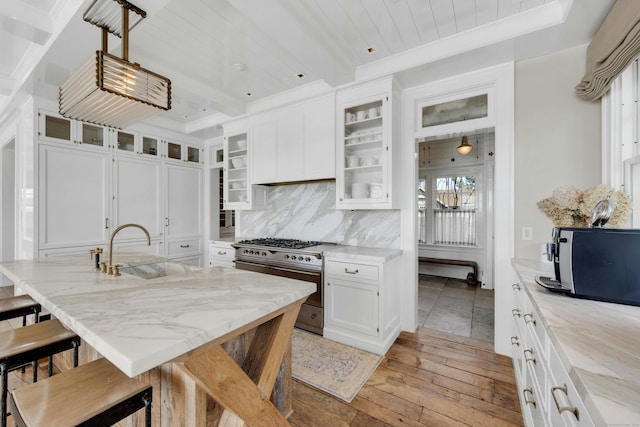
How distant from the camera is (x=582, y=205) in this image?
64.1 inches

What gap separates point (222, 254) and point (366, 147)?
2477mm

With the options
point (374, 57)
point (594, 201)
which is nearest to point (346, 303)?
point (594, 201)

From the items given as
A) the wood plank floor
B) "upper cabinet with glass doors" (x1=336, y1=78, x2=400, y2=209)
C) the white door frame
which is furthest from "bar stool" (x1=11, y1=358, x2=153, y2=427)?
the white door frame

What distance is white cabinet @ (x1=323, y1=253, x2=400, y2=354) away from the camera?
259 cm

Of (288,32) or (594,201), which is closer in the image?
(594,201)

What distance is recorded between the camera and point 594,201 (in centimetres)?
156

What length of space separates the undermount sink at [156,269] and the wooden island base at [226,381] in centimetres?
79

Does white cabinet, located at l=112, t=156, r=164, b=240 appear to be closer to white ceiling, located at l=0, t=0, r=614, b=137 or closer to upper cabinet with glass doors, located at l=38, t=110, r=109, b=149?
upper cabinet with glass doors, located at l=38, t=110, r=109, b=149

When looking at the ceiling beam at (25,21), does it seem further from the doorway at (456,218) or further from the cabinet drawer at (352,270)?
the doorway at (456,218)

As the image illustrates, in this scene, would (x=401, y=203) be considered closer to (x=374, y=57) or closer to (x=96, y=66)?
(x=374, y=57)

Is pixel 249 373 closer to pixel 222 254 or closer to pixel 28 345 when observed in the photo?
pixel 28 345

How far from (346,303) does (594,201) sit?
6.56 feet

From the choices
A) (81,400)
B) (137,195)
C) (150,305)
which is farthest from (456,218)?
(81,400)

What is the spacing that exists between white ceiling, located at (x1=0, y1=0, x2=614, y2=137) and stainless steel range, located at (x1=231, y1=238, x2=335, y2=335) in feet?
6.05
